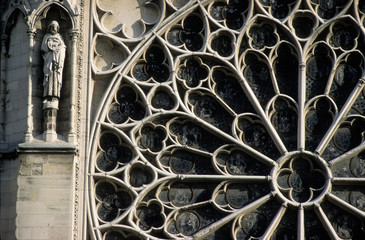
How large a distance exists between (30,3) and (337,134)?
623cm

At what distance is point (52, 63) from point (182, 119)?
8.56 ft

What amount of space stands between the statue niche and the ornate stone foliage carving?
32.4 inches

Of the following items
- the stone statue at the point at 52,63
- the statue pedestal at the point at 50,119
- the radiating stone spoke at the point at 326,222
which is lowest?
the radiating stone spoke at the point at 326,222

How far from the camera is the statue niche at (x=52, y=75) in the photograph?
21641 mm

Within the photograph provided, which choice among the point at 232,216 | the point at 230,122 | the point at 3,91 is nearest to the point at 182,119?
the point at 230,122

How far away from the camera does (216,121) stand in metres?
22.2

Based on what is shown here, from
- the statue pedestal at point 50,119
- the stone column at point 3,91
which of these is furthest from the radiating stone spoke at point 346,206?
the stone column at point 3,91

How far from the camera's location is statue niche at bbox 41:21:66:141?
71.0 feet

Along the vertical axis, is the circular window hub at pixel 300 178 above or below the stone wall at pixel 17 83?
below

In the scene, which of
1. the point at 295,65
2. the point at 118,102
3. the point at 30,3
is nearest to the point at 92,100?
the point at 118,102

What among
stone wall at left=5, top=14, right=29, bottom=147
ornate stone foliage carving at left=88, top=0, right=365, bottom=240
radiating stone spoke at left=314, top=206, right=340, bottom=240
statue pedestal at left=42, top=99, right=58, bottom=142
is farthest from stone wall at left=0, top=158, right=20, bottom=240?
radiating stone spoke at left=314, top=206, right=340, bottom=240

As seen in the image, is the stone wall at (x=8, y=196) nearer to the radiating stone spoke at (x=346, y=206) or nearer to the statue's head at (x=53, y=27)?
the statue's head at (x=53, y=27)

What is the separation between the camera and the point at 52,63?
21.8m

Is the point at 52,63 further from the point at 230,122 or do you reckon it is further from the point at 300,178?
the point at 300,178
